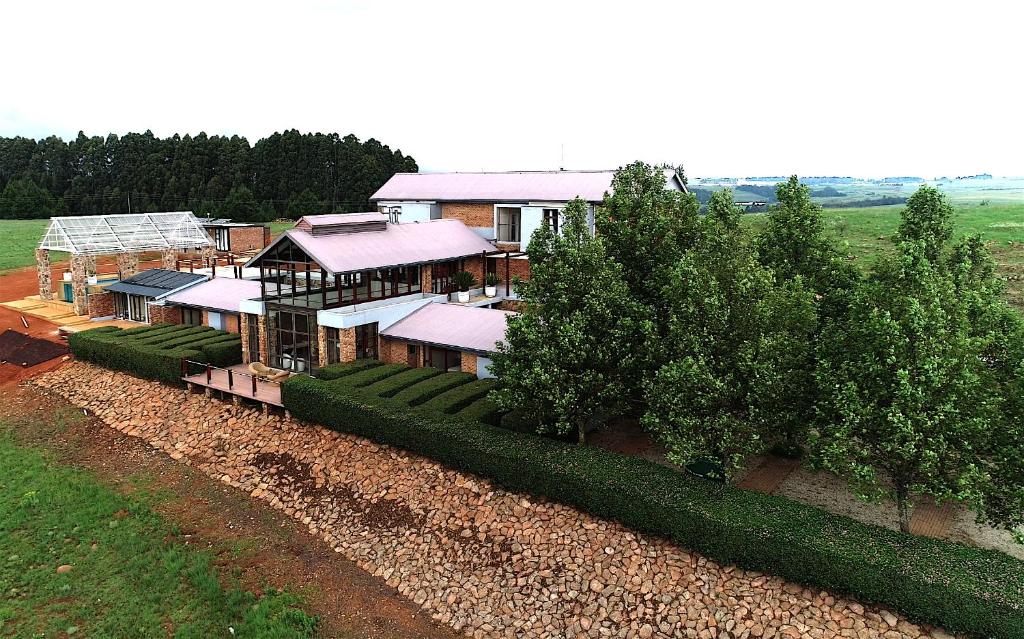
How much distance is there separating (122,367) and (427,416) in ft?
54.7

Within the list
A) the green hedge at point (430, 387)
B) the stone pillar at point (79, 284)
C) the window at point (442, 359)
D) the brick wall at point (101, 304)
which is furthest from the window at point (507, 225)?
the stone pillar at point (79, 284)

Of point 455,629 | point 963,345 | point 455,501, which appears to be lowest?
point 455,629

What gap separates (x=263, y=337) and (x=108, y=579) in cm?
1259

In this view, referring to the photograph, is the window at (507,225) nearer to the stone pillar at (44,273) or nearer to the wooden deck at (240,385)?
the wooden deck at (240,385)

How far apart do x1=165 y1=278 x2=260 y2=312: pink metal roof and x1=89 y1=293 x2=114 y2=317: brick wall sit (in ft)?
22.5

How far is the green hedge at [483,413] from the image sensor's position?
67.3 feet

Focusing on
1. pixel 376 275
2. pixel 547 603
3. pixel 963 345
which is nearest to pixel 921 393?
pixel 963 345

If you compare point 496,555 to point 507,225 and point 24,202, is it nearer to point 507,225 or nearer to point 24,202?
point 507,225

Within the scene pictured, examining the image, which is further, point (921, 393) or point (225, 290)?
point (225, 290)

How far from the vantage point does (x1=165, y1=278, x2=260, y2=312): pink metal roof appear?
3212 centimetres

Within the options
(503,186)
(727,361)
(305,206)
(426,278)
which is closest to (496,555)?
(727,361)

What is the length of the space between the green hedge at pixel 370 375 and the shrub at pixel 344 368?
262 millimetres

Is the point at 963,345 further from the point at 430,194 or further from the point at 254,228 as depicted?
the point at 254,228

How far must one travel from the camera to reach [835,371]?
15195 mm
